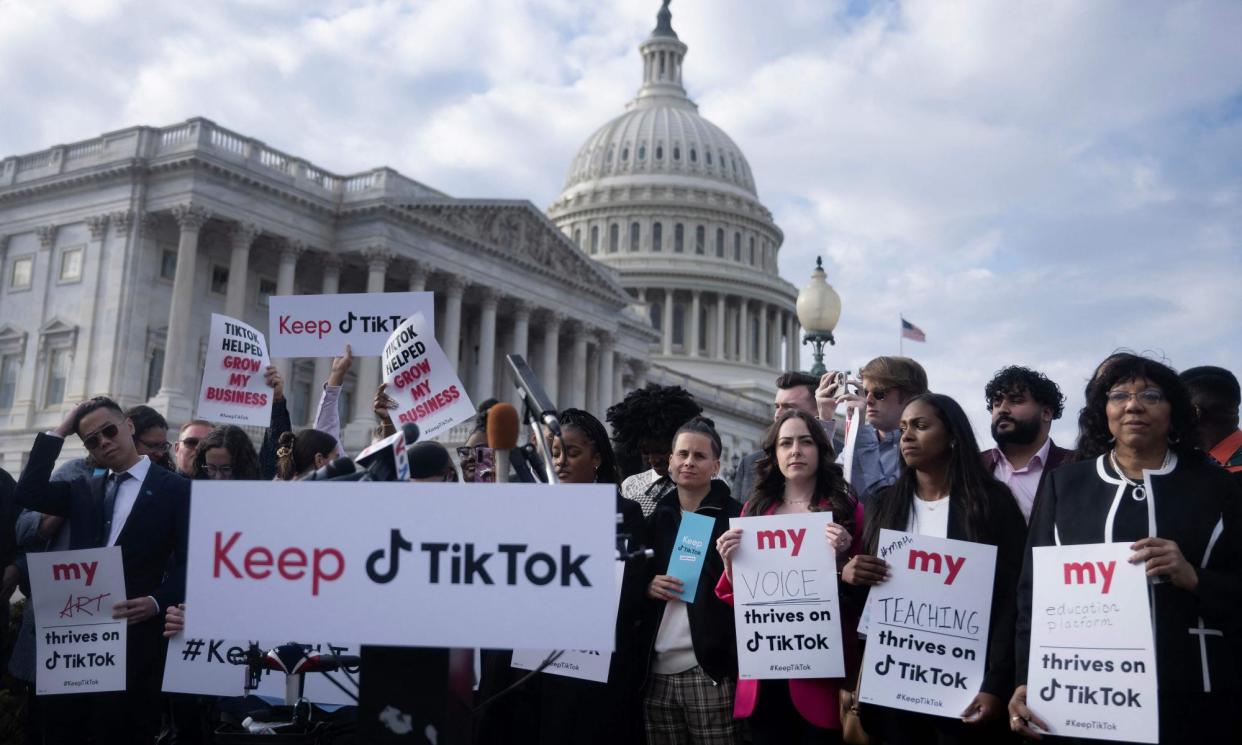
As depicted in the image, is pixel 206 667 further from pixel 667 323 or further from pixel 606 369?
pixel 667 323

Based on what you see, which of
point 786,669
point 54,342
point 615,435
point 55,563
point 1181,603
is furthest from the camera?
point 54,342

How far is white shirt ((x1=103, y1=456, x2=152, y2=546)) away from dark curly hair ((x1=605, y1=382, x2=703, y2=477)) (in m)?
2.96

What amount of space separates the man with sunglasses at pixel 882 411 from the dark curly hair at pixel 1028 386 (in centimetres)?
78

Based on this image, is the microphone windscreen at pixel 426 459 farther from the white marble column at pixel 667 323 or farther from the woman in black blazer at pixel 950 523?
the white marble column at pixel 667 323

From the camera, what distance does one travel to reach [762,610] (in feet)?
19.2

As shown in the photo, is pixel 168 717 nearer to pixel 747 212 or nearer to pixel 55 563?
pixel 55 563

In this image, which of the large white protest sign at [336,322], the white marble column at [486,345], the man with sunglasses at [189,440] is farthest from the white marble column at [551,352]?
the large white protest sign at [336,322]

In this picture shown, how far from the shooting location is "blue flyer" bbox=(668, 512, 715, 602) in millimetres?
6156

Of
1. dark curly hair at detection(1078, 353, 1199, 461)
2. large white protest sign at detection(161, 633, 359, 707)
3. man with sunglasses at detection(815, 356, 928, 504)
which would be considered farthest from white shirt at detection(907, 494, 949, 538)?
large white protest sign at detection(161, 633, 359, 707)

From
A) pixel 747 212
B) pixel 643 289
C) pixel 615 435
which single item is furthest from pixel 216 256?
pixel 747 212

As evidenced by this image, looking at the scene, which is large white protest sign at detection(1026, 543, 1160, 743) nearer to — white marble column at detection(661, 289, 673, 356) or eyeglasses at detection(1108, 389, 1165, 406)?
eyeglasses at detection(1108, 389, 1165, 406)

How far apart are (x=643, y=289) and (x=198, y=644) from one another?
90.7 m

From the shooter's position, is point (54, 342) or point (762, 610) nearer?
point (762, 610)

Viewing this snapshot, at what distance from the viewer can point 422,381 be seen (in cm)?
722
